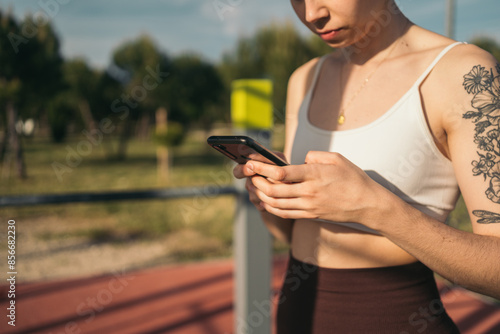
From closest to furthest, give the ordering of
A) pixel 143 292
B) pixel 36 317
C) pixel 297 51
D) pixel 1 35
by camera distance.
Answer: pixel 36 317 → pixel 143 292 → pixel 1 35 → pixel 297 51

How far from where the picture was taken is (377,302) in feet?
3.39

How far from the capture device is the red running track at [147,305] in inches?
146

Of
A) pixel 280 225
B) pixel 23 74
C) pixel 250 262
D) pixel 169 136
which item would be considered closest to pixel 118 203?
pixel 23 74

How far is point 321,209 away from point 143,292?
4.27 metres

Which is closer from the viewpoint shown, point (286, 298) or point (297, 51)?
point (286, 298)

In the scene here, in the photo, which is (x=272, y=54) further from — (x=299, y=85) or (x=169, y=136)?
(x=299, y=85)

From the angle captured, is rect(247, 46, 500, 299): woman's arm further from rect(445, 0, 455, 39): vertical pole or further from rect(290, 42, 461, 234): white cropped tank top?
rect(445, 0, 455, 39): vertical pole

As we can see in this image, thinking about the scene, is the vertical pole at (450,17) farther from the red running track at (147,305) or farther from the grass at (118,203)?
the grass at (118,203)

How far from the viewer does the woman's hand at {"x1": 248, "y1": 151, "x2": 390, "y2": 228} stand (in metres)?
0.79

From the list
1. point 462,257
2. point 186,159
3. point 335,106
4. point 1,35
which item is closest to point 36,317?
point 335,106

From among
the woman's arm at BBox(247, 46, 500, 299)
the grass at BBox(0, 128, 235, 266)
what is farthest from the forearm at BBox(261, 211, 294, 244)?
the grass at BBox(0, 128, 235, 266)

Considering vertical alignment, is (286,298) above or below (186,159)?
above

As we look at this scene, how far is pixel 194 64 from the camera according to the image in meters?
27.4

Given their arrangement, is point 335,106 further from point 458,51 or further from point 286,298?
point 286,298
